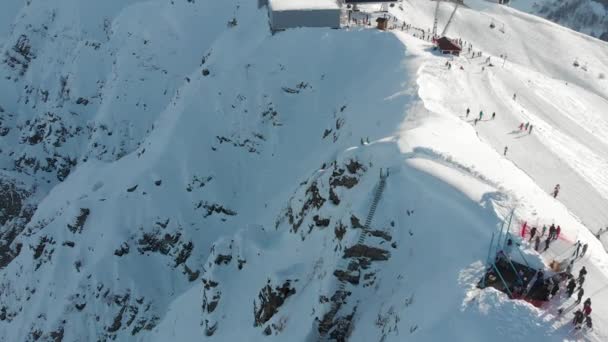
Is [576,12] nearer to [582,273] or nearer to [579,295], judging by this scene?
[582,273]

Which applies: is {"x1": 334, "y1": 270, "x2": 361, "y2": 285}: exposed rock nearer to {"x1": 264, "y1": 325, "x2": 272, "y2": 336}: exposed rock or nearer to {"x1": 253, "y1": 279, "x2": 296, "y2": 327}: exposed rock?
{"x1": 253, "y1": 279, "x2": 296, "y2": 327}: exposed rock

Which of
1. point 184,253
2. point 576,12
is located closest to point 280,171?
point 184,253

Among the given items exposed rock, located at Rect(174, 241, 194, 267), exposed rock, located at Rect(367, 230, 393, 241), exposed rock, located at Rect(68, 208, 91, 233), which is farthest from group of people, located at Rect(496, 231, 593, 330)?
exposed rock, located at Rect(68, 208, 91, 233)

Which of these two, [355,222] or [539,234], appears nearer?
[539,234]

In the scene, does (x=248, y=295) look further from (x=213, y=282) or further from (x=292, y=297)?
(x=292, y=297)

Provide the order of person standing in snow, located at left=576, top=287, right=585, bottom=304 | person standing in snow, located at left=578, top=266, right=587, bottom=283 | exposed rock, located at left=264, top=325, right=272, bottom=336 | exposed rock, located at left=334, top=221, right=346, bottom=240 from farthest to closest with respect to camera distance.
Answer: exposed rock, located at left=264, top=325, right=272, bottom=336 < exposed rock, located at left=334, top=221, right=346, bottom=240 < person standing in snow, located at left=578, top=266, right=587, bottom=283 < person standing in snow, located at left=576, top=287, right=585, bottom=304

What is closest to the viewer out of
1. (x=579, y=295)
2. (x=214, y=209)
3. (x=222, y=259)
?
(x=579, y=295)

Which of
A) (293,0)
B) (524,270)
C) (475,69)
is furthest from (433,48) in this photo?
(524,270)
